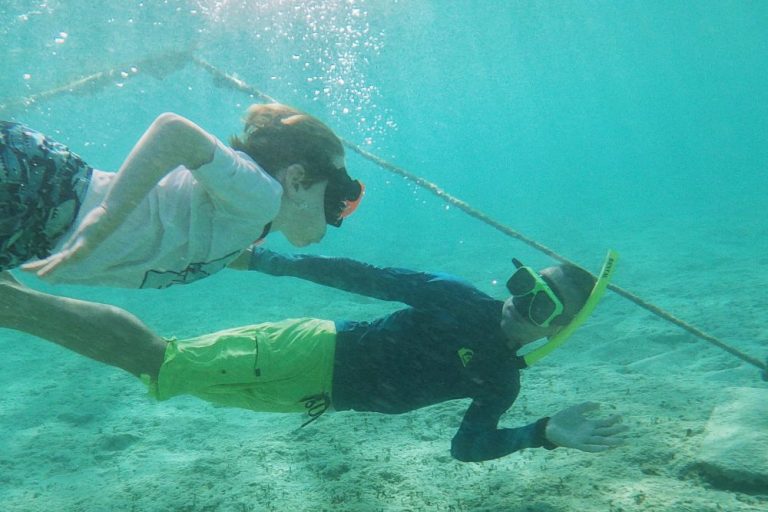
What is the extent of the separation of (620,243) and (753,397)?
1579 centimetres

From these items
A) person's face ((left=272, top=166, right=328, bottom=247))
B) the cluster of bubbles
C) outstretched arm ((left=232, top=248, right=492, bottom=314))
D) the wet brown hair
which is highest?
the cluster of bubbles

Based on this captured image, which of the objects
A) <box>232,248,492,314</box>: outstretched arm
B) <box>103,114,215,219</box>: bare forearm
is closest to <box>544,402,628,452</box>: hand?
<box>232,248,492,314</box>: outstretched arm

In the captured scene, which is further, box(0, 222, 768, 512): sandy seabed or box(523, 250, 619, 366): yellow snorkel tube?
box(0, 222, 768, 512): sandy seabed

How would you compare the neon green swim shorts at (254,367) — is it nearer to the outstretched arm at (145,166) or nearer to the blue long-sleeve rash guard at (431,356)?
the blue long-sleeve rash guard at (431,356)

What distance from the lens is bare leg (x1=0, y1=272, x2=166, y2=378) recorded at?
2861 millimetres

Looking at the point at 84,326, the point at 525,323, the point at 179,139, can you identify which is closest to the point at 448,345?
the point at 525,323

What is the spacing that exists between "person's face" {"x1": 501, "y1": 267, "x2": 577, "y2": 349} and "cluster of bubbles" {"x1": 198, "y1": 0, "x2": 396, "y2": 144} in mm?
17394

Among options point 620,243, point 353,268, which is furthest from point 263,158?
point 620,243

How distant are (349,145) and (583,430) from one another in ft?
13.3

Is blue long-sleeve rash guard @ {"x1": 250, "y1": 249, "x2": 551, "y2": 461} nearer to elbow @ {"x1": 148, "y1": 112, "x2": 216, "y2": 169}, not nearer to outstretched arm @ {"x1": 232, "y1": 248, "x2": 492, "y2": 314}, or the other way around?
outstretched arm @ {"x1": 232, "y1": 248, "x2": 492, "y2": 314}

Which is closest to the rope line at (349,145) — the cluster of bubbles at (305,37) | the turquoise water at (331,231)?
the turquoise water at (331,231)

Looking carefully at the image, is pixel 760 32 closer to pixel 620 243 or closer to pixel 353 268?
pixel 620 243

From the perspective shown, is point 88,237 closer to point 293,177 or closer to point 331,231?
point 293,177

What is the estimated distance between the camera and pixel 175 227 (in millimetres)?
2361
